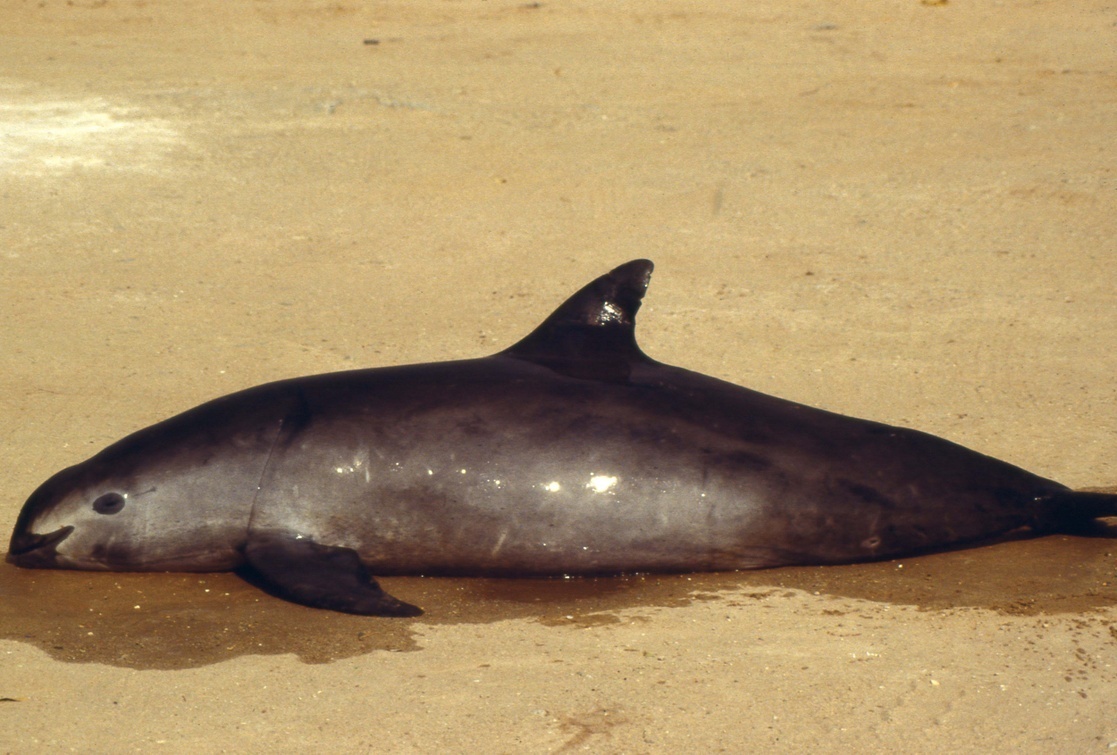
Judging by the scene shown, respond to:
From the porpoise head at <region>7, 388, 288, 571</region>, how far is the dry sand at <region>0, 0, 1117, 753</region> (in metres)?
0.10

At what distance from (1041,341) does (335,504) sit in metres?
3.60

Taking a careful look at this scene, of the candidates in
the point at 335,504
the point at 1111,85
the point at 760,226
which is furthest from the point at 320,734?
the point at 1111,85

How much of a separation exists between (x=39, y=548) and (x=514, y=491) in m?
1.53

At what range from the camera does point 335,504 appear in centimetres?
439

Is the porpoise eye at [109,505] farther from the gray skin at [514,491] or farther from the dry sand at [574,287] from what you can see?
the dry sand at [574,287]

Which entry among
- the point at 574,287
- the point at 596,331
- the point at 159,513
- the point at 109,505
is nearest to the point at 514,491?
the point at 596,331

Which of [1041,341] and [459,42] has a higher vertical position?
[459,42]

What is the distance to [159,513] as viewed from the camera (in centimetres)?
445

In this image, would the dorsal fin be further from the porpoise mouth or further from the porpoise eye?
the porpoise mouth

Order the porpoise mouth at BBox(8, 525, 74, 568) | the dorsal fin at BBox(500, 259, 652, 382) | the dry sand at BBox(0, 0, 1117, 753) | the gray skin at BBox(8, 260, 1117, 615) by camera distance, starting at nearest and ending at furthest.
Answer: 1. the dry sand at BBox(0, 0, 1117, 753)
2. the gray skin at BBox(8, 260, 1117, 615)
3. the porpoise mouth at BBox(8, 525, 74, 568)
4. the dorsal fin at BBox(500, 259, 652, 382)

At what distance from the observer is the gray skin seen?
4.35 metres

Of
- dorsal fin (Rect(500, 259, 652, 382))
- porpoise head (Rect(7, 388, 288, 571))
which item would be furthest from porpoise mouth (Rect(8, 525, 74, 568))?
dorsal fin (Rect(500, 259, 652, 382))

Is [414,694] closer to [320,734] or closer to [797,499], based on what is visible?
[320,734]

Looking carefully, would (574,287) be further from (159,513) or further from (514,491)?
(159,513)
